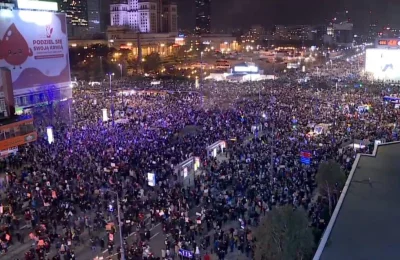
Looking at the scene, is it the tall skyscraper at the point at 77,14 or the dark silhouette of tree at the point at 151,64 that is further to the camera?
the tall skyscraper at the point at 77,14

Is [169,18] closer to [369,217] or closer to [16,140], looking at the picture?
[16,140]

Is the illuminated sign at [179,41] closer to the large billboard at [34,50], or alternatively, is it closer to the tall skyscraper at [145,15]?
the tall skyscraper at [145,15]

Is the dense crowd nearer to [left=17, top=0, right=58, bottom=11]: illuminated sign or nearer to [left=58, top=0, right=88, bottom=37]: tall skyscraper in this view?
[left=17, top=0, right=58, bottom=11]: illuminated sign

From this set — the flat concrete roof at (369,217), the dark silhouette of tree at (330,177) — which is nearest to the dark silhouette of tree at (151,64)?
the flat concrete roof at (369,217)


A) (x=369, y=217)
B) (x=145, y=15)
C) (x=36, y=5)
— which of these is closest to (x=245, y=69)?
(x=36, y=5)

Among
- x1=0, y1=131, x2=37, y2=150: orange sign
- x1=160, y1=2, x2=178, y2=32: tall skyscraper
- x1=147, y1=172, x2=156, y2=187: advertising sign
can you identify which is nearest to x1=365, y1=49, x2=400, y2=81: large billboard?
x1=147, y1=172, x2=156, y2=187: advertising sign
